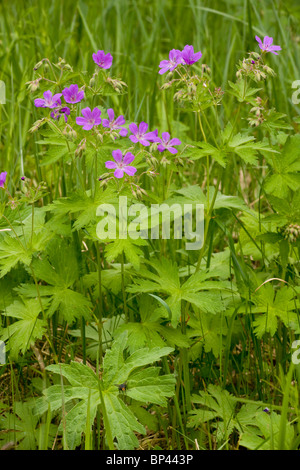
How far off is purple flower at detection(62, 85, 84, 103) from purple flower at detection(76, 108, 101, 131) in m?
0.09

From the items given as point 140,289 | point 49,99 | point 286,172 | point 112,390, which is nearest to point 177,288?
point 140,289

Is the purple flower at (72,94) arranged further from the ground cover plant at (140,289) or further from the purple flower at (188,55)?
the purple flower at (188,55)

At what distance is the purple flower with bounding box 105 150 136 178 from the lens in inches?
65.7

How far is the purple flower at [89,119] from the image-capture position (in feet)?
5.55

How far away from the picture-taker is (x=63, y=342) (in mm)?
2162

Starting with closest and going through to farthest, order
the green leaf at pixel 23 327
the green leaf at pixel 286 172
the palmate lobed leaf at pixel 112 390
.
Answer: the palmate lobed leaf at pixel 112 390 < the green leaf at pixel 23 327 < the green leaf at pixel 286 172

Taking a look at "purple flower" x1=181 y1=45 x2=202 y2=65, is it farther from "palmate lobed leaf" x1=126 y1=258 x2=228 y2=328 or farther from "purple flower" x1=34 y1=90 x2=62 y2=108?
"palmate lobed leaf" x1=126 y1=258 x2=228 y2=328

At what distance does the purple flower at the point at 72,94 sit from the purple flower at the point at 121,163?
23 cm

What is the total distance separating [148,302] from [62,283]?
0.98 feet

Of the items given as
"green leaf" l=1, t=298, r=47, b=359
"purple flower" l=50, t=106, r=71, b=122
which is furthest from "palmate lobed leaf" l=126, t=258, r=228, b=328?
"purple flower" l=50, t=106, r=71, b=122

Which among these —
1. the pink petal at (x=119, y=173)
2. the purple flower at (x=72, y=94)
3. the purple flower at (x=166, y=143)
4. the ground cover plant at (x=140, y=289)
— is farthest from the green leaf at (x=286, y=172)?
the purple flower at (x=72, y=94)
